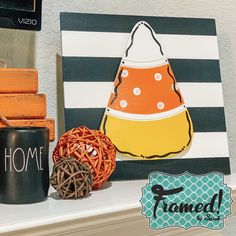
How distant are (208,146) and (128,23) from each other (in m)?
0.26

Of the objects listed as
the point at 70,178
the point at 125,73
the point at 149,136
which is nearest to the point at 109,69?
the point at 125,73

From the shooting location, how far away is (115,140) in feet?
2.44

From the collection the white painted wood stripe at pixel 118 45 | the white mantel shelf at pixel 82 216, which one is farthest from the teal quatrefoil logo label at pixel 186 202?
the white painted wood stripe at pixel 118 45

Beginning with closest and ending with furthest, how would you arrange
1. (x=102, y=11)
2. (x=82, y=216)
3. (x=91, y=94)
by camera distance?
(x=82, y=216) < (x=91, y=94) < (x=102, y=11)

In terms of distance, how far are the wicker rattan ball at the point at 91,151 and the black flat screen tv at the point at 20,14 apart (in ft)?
0.58

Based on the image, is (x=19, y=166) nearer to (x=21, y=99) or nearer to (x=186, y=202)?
(x=21, y=99)

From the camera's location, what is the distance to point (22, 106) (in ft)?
2.13

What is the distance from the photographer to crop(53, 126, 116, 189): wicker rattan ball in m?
0.63

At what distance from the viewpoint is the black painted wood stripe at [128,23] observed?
0.77 meters

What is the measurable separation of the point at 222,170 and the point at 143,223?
226 mm

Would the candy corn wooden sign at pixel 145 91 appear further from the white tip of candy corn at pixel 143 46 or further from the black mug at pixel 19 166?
the black mug at pixel 19 166

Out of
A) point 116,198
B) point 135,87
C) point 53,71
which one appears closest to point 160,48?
point 135,87

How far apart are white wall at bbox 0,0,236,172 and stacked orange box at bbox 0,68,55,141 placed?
14 cm

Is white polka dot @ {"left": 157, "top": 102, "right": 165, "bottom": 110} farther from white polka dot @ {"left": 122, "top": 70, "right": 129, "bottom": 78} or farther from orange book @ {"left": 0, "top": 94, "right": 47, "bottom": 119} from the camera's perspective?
orange book @ {"left": 0, "top": 94, "right": 47, "bottom": 119}
